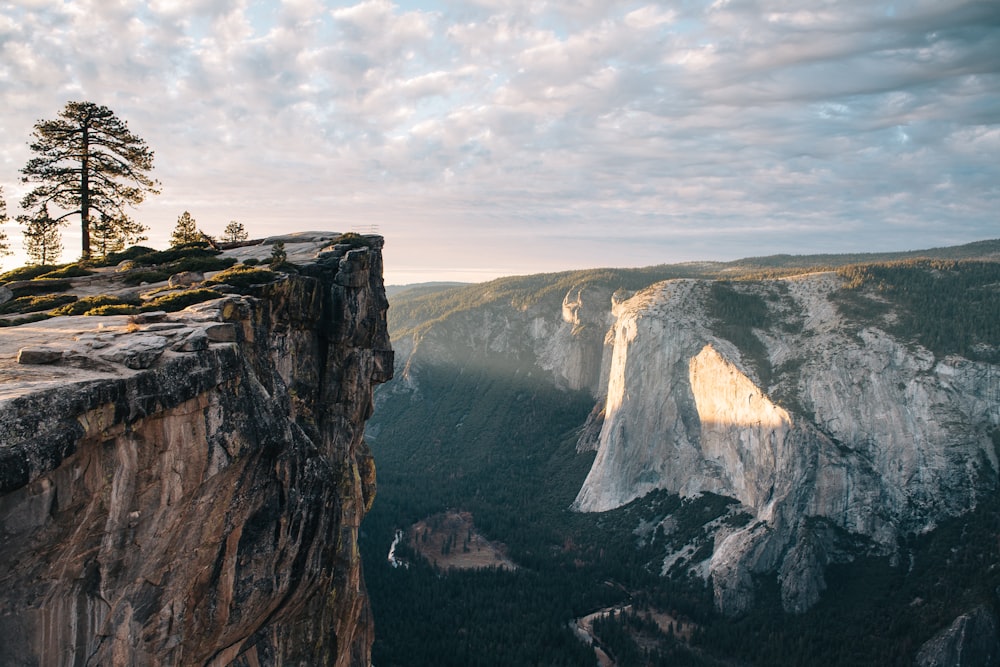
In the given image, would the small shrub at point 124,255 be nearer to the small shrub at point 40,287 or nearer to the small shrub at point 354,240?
the small shrub at point 40,287

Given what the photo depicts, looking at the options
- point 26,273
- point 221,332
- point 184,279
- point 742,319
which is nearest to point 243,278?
point 184,279

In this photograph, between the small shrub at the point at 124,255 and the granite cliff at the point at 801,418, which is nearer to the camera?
the small shrub at the point at 124,255

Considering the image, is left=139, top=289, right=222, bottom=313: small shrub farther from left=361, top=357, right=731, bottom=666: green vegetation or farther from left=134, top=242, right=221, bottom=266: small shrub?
left=361, top=357, right=731, bottom=666: green vegetation

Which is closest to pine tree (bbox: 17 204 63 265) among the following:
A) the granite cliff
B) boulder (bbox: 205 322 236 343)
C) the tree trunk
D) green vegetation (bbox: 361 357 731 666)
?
the tree trunk

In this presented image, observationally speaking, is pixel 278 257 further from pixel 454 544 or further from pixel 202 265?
pixel 454 544

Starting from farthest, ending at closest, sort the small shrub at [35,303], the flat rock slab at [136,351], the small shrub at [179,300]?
the small shrub at [35,303] < the small shrub at [179,300] < the flat rock slab at [136,351]

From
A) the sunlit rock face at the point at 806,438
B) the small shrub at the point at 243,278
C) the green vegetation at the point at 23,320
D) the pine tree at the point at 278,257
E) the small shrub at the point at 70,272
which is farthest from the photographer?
the sunlit rock face at the point at 806,438

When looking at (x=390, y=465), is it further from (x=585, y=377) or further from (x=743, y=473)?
(x=743, y=473)

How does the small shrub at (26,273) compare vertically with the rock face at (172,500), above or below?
above

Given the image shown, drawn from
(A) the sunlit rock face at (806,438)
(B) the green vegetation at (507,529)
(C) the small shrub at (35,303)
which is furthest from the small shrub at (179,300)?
(A) the sunlit rock face at (806,438)
